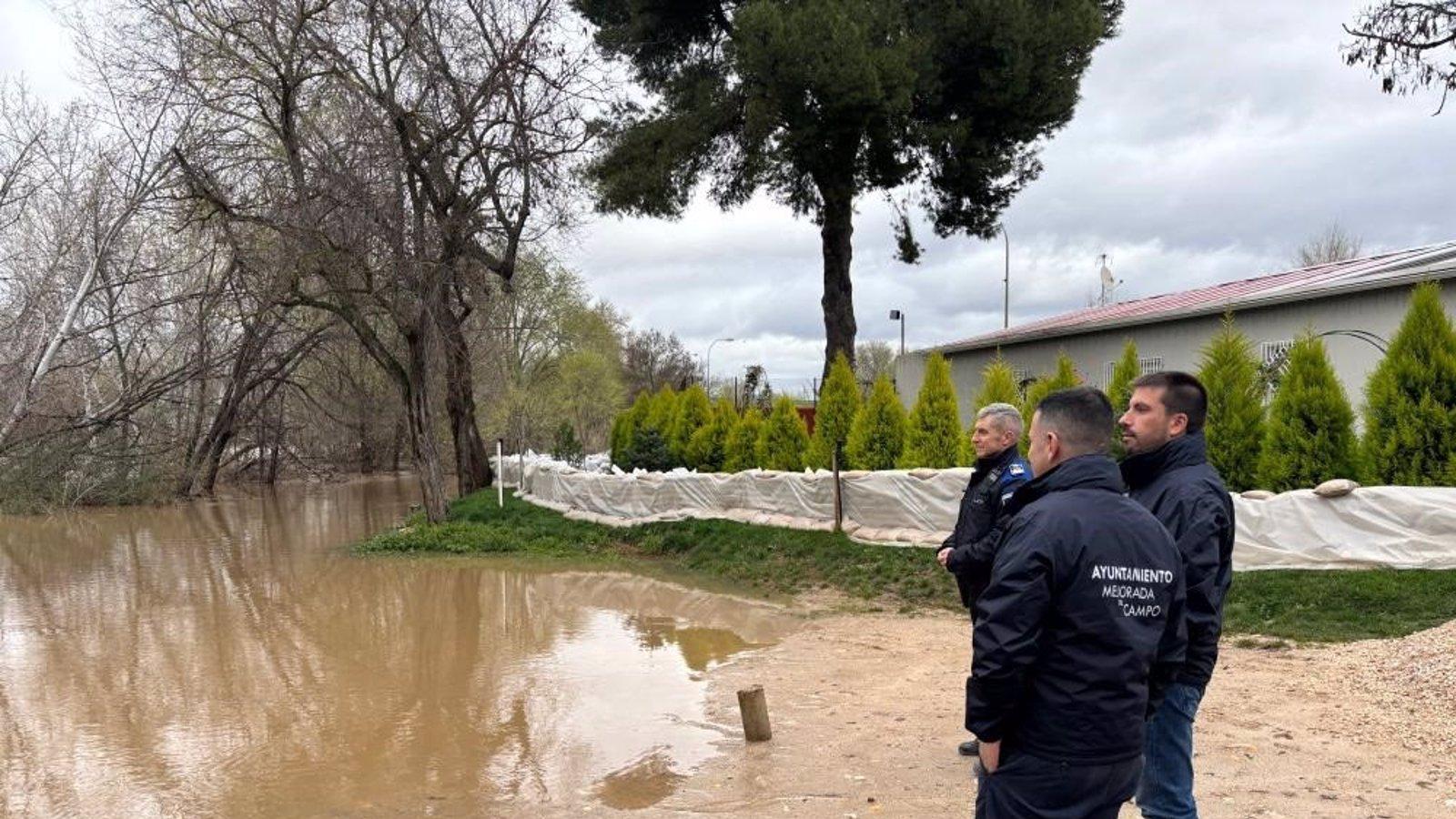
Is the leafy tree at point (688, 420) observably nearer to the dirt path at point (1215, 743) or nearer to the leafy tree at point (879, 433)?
the leafy tree at point (879, 433)

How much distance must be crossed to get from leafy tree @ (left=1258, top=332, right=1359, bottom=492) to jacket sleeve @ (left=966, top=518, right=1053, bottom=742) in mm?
9980

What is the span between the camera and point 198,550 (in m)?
19.2

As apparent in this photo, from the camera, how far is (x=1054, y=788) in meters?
2.90

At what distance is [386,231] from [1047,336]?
36.2 feet

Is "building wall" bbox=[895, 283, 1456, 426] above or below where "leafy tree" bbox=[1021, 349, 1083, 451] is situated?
above

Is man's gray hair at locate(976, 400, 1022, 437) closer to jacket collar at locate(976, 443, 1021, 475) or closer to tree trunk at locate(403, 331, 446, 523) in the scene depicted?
jacket collar at locate(976, 443, 1021, 475)

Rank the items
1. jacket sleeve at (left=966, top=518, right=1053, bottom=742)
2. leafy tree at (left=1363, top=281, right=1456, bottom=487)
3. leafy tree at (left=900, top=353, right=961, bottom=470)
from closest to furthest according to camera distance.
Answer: jacket sleeve at (left=966, top=518, right=1053, bottom=742)
leafy tree at (left=1363, top=281, right=1456, bottom=487)
leafy tree at (left=900, top=353, right=961, bottom=470)

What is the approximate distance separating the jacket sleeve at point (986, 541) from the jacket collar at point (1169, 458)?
0.92m

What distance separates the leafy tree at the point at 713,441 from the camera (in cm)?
2408

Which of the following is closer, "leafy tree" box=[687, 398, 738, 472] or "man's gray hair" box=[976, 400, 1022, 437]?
"man's gray hair" box=[976, 400, 1022, 437]

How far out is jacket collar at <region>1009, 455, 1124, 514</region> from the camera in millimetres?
3000

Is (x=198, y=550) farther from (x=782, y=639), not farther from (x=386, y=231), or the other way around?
(x=782, y=639)

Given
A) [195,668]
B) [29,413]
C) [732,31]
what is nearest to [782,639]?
[195,668]

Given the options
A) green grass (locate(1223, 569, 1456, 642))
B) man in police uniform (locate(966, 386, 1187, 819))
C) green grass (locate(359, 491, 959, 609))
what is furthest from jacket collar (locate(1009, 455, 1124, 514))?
green grass (locate(359, 491, 959, 609))
